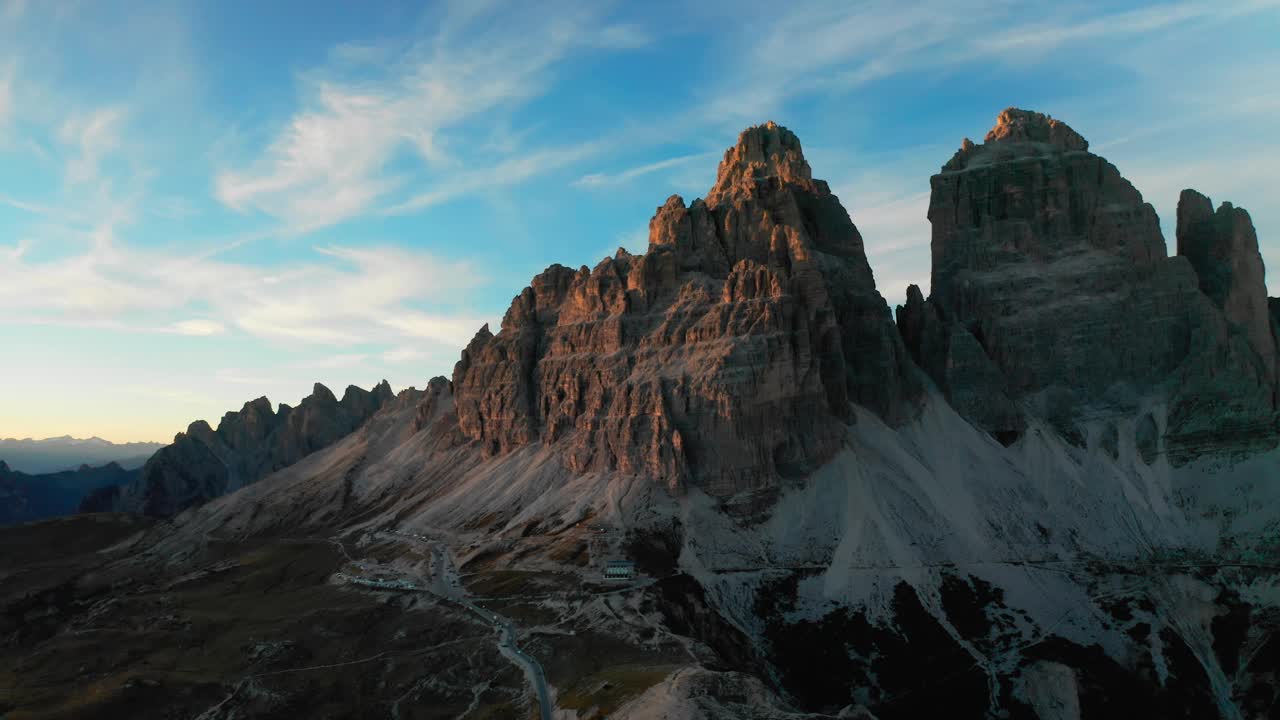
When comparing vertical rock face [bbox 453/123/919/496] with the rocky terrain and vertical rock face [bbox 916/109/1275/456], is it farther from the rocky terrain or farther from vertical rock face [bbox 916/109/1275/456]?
vertical rock face [bbox 916/109/1275/456]

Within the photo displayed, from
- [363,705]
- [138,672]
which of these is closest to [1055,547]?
[363,705]

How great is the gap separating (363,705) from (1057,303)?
16441 centimetres

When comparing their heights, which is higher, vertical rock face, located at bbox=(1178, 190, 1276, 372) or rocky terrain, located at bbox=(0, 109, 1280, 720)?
vertical rock face, located at bbox=(1178, 190, 1276, 372)

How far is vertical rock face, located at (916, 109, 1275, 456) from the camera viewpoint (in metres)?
174

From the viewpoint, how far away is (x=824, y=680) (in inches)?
4424

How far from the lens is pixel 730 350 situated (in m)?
159

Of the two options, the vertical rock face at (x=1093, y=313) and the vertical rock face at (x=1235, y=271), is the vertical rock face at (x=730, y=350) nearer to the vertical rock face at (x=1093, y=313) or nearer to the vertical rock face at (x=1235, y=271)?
the vertical rock face at (x=1093, y=313)

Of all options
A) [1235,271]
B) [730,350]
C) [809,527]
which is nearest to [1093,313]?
[1235,271]

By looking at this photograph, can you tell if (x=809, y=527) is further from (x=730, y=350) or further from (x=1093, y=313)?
(x=1093, y=313)

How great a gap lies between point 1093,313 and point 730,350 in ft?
282

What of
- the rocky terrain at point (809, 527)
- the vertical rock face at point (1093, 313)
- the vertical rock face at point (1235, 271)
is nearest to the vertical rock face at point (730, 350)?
the rocky terrain at point (809, 527)

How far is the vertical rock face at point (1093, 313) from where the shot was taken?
→ 174m

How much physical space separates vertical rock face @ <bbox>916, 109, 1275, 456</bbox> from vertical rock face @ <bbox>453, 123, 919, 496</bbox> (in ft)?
71.6

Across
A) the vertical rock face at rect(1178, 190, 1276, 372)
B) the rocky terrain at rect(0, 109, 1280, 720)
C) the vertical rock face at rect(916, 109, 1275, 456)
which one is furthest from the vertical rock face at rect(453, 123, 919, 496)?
the vertical rock face at rect(1178, 190, 1276, 372)
